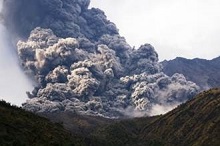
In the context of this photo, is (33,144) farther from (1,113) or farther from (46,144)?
(1,113)

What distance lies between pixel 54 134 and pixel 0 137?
121 ft

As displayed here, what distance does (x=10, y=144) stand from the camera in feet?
286

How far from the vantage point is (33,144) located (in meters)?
98.4

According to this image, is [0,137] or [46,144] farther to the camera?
[46,144]

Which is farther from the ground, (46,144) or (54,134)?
(54,134)

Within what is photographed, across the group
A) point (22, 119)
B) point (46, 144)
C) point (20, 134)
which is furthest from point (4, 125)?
point (22, 119)

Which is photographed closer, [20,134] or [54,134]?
[20,134]

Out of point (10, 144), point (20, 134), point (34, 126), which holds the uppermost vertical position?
point (34, 126)

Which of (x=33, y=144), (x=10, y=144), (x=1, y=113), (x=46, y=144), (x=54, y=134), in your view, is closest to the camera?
(x=10, y=144)

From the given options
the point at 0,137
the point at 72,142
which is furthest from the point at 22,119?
the point at 0,137

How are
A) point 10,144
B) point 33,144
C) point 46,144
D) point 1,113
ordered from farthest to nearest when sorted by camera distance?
1. point 1,113
2. point 46,144
3. point 33,144
4. point 10,144

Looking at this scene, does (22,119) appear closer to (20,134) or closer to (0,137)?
(20,134)

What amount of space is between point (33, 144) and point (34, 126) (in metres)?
21.7

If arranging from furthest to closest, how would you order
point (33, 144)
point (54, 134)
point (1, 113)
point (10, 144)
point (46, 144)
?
point (54, 134) → point (1, 113) → point (46, 144) → point (33, 144) → point (10, 144)
